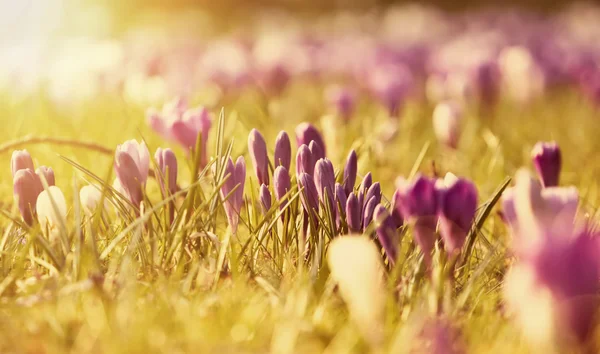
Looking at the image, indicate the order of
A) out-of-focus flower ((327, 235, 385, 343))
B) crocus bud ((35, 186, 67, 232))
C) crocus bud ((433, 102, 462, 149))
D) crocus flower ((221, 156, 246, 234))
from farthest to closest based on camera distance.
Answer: crocus bud ((433, 102, 462, 149))
crocus flower ((221, 156, 246, 234))
crocus bud ((35, 186, 67, 232))
out-of-focus flower ((327, 235, 385, 343))

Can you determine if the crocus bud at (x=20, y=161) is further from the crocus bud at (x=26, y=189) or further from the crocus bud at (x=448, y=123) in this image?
the crocus bud at (x=448, y=123)

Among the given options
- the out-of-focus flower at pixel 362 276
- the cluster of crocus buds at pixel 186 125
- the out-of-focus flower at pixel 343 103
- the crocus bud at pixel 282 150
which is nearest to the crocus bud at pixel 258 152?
the crocus bud at pixel 282 150

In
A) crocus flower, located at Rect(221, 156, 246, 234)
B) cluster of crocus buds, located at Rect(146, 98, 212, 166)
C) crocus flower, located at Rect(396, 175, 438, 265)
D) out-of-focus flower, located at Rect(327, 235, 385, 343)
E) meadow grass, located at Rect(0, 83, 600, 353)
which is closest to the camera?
out-of-focus flower, located at Rect(327, 235, 385, 343)

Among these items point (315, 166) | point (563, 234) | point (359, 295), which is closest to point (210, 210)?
point (315, 166)

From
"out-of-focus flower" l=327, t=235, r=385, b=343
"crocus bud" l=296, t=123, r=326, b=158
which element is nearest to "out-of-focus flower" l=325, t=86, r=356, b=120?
"crocus bud" l=296, t=123, r=326, b=158

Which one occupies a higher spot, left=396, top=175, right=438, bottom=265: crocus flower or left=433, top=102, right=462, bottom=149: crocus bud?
left=396, top=175, right=438, bottom=265: crocus flower

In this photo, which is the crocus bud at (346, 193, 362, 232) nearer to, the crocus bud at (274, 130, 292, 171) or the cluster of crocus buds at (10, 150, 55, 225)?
the crocus bud at (274, 130, 292, 171)
